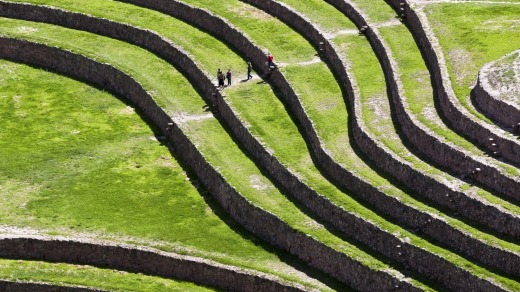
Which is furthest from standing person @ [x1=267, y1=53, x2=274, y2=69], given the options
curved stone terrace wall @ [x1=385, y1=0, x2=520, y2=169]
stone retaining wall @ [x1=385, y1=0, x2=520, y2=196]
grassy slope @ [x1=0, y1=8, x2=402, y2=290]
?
stone retaining wall @ [x1=385, y1=0, x2=520, y2=196]

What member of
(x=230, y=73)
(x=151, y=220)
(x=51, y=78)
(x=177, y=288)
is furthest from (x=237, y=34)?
(x=177, y=288)

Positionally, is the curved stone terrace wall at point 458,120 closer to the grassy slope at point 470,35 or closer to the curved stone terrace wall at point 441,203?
the grassy slope at point 470,35

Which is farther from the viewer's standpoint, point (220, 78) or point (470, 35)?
point (220, 78)

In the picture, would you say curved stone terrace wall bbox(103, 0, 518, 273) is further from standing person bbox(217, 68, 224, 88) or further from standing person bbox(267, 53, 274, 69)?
standing person bbox(267, 53, 274, 69)

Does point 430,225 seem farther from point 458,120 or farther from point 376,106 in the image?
point 376,106

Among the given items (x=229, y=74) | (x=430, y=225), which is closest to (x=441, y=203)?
(x=430, y=225)

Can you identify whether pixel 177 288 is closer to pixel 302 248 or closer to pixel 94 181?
pixel 302 248

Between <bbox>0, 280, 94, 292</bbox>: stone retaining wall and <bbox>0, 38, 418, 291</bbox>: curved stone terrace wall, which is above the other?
<bbox>0, 38, 418, 291</bbox>: curved stone terrace wall
